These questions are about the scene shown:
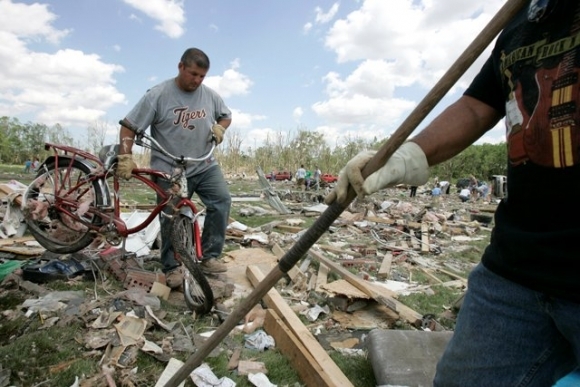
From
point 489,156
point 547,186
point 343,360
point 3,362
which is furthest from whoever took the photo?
point 489,156

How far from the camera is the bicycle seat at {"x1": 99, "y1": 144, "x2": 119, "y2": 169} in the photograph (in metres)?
3.98

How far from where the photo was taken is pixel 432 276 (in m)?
5.68

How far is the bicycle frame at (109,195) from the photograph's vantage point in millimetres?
3721

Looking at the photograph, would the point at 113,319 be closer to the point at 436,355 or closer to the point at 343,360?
the point at 343,360

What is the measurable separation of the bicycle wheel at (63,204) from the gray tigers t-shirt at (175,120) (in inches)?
36.0

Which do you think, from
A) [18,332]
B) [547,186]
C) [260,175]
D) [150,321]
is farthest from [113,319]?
[260,175]

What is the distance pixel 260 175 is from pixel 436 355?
944cm

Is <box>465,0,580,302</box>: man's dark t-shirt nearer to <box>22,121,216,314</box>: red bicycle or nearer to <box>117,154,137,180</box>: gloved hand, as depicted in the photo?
<box>22,121,216,314</box>: red bicycle

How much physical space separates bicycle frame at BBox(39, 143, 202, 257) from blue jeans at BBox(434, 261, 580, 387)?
289 cm

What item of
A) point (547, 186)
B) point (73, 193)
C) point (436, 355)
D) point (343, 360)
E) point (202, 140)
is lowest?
point (343, 360)

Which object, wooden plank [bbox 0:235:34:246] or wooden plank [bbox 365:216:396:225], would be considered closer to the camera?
wooden plank [bbox 0:235:34:246]

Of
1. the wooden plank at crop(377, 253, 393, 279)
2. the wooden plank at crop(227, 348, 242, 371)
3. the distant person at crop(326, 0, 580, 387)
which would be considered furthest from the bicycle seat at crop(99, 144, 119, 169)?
the wooden plank at crop(377, 253, 393, 279)

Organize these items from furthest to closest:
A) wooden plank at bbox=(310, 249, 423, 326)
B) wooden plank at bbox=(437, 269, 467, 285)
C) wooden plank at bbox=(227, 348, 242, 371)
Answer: wooden plank at bbox=(437, 269, 467, 285) < wooden plank at bbox=(310, 249, 423, 326) < wooden plank at bbox=(227, 348, 242, 371)

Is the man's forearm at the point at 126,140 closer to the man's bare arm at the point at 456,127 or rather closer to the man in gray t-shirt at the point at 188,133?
the man in gray t-shirt at the point at 188,133
